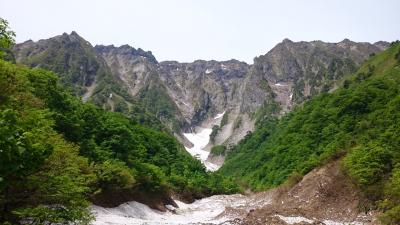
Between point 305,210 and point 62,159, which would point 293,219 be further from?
point 62,159

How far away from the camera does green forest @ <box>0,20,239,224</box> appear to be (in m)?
15.2

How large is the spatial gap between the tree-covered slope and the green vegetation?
21.4m

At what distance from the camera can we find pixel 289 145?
115250 mm

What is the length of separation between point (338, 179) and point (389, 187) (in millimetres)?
13336

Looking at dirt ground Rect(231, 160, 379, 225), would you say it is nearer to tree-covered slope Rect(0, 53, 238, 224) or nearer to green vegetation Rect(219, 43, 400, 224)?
green vegetation Rect(219, 43, 400, 224)

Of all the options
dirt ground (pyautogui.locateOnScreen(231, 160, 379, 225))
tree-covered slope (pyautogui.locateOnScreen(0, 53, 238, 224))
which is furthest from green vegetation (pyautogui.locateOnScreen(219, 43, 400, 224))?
tree-covered slope (pyautogui.locateOnScreen(0, 53, 238, 224))

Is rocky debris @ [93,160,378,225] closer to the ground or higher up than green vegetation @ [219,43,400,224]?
closer to the ground

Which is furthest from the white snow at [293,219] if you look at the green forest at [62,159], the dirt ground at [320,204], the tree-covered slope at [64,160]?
Answer: the green forest at [62,159]

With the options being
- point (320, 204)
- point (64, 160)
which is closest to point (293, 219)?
point (320, 204)

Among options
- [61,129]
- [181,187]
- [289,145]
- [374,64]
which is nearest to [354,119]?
[289,145]

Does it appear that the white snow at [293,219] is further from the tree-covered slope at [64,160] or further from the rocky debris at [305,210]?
the tree-covered slope at [64,160]

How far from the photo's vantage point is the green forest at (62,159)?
599 inches

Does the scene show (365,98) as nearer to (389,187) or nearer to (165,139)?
(389,187)

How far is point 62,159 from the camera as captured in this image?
22266 mm
